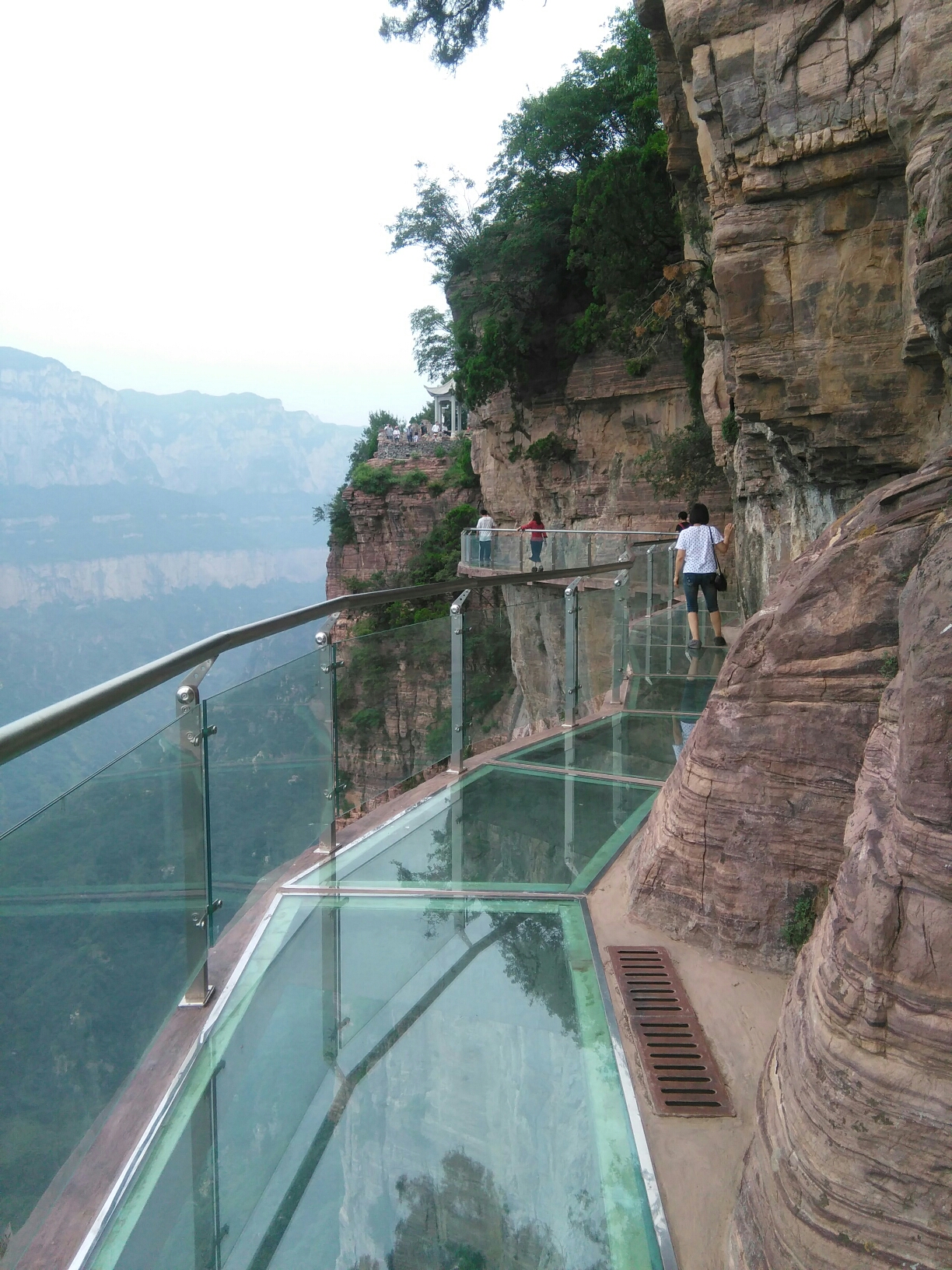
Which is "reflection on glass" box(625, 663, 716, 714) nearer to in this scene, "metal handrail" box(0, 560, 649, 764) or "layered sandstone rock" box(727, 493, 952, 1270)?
"metal handrail" box(0, 560, 649, 764)

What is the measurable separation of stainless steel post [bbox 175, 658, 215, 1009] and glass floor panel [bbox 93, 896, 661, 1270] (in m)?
0.19

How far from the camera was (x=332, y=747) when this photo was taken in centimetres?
361

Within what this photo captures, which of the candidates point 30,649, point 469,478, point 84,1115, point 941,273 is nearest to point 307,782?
point 84,1115

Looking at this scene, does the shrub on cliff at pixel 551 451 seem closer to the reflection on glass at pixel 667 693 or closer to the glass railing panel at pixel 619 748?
the reflection on glass at pixel 667 693

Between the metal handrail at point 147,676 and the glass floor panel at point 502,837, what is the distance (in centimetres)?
103

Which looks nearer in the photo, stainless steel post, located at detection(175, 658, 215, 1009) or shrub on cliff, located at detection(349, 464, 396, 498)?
stainless steel post, located at detection(175, 658, 215, 1009)

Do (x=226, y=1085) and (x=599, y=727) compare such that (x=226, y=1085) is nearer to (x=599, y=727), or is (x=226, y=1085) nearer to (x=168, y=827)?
(x=168, y=827)

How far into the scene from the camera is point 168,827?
2305 mm

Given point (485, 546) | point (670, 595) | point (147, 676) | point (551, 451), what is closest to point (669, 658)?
point (670, 595)

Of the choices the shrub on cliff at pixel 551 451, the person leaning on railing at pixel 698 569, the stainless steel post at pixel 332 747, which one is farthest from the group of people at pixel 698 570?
the shrub on cliff at pixel 551 451

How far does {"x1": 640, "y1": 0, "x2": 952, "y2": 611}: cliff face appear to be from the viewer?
25.2 feet

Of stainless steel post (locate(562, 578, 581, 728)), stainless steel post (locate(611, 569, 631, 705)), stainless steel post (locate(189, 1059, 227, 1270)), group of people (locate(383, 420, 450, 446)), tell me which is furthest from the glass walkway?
group of people (locate(383, 420, 450, 446))

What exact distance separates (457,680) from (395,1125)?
269 centimetres

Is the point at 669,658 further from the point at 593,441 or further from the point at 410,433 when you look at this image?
the point at 410,433
